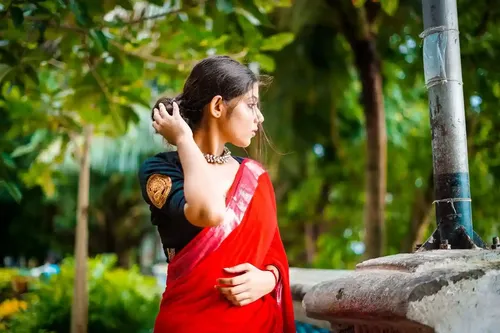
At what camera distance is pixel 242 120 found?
2014mm

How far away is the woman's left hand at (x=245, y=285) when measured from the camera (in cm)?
184

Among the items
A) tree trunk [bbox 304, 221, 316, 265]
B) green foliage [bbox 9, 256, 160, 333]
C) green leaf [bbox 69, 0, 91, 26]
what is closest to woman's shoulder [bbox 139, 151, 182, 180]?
green leaf [bbox 69, 0, 91, 26]

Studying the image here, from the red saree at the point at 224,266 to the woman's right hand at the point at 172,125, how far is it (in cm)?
22

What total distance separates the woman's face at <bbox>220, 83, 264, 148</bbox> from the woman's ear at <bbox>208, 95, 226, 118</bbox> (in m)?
0.02

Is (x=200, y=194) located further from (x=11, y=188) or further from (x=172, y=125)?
(x=11, y=188)

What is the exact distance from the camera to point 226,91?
2004 mm

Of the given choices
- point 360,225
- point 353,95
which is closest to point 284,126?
point 353,95

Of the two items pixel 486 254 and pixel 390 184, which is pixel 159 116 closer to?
pixel 486 254

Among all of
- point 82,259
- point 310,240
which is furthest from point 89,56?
point 310,240

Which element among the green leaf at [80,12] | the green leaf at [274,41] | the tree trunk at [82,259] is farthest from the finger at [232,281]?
the tree trunk at [82,259]

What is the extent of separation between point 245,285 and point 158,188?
357 mm

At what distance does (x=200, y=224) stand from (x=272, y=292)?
361 mm


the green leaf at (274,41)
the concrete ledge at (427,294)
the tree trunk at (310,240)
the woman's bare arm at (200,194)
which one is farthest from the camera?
the tree trunk at (310,240)

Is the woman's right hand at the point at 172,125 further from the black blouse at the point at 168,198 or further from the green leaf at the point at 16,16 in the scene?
the green leaf at the point at 16,16
